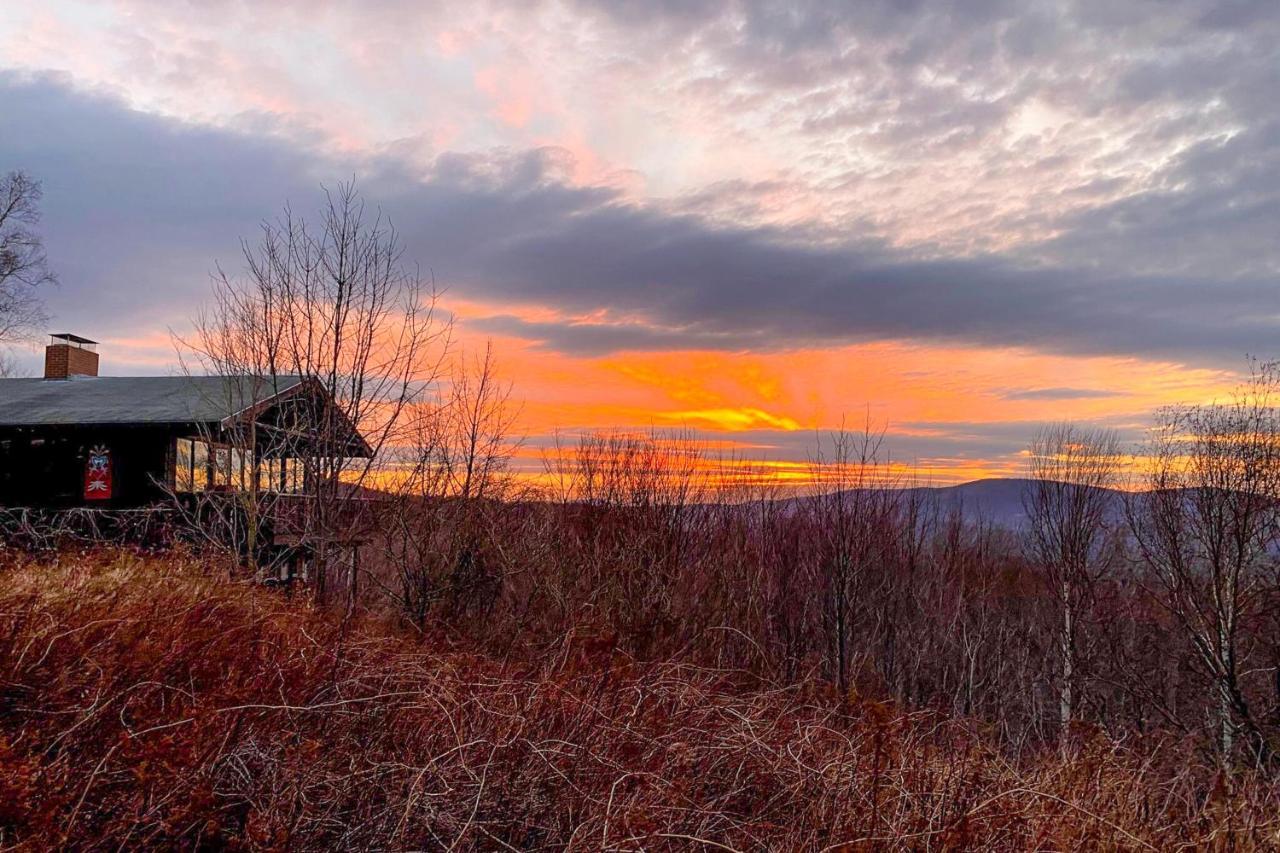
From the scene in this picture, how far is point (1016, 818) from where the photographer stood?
352cm

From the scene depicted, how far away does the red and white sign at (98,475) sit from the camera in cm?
1711

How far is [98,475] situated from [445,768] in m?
17.2

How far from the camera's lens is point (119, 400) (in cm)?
1800

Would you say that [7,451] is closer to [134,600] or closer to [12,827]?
[134,600]

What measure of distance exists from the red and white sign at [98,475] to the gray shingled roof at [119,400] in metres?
0.91

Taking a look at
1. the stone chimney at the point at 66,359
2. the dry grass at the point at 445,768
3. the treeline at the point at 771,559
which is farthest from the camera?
the stone chimney at the point at 66,359

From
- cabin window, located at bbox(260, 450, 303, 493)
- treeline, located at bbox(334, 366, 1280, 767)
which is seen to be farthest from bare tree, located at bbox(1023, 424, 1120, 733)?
cabin window, located at bbox(260, 450, 303, 493)

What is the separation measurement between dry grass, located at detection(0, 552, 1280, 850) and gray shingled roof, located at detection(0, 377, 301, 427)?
33.6 feet

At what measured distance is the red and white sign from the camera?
17.1 metres

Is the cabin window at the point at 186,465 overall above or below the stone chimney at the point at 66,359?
below

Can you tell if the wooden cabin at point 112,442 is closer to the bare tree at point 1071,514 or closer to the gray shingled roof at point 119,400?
the gray shingled roof at point 119,400

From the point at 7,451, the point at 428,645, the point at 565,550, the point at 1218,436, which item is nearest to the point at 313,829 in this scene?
the point at 428,645

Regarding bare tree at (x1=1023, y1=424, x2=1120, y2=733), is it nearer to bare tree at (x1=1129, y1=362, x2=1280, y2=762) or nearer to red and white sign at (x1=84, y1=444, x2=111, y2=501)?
bare tree at (x1=1129, y1=362, x2=1280, y2=762)

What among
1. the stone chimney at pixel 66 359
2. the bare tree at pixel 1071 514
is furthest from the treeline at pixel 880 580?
the stone chimney at pixel 66 359
